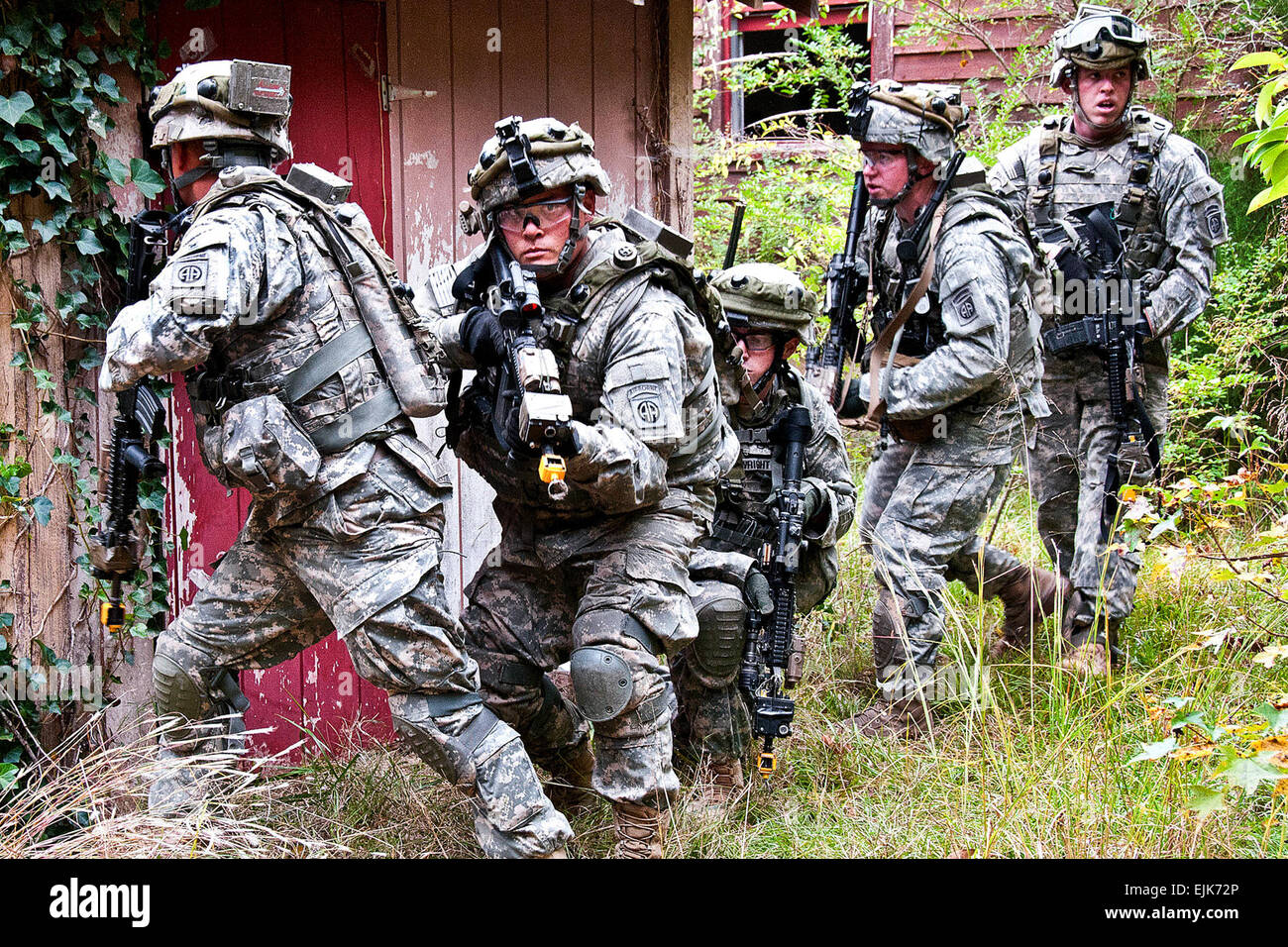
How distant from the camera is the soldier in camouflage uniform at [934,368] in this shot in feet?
16.1

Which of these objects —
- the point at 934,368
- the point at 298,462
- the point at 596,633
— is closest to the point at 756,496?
the point at 934,368

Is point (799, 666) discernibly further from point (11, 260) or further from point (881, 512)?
point (11, 260)

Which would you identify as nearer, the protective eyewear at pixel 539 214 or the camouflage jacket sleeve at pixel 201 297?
the camouflage jacket sleeve at pixel 201 297

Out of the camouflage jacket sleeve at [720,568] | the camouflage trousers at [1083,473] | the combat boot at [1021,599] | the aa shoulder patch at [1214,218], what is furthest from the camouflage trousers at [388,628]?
the aa shoulder patch at [1214,218]

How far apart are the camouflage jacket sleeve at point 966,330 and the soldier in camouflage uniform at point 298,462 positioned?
2093mm

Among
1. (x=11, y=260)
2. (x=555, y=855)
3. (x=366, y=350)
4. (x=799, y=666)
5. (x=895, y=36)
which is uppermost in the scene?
(x=895, y=36)

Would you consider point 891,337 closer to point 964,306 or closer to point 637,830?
point 964,306

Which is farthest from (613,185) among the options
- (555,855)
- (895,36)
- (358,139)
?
(895,36)

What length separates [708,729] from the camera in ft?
15.1

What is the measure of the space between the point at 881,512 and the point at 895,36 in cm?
562

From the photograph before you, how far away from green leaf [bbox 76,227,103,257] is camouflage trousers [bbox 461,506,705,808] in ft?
5.27

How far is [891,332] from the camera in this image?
5.25 metres

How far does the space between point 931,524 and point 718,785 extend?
4.40 ft

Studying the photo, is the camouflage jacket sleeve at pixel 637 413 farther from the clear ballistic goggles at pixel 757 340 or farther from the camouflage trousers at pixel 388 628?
the clear ballistic goggles at pixel 757 340
